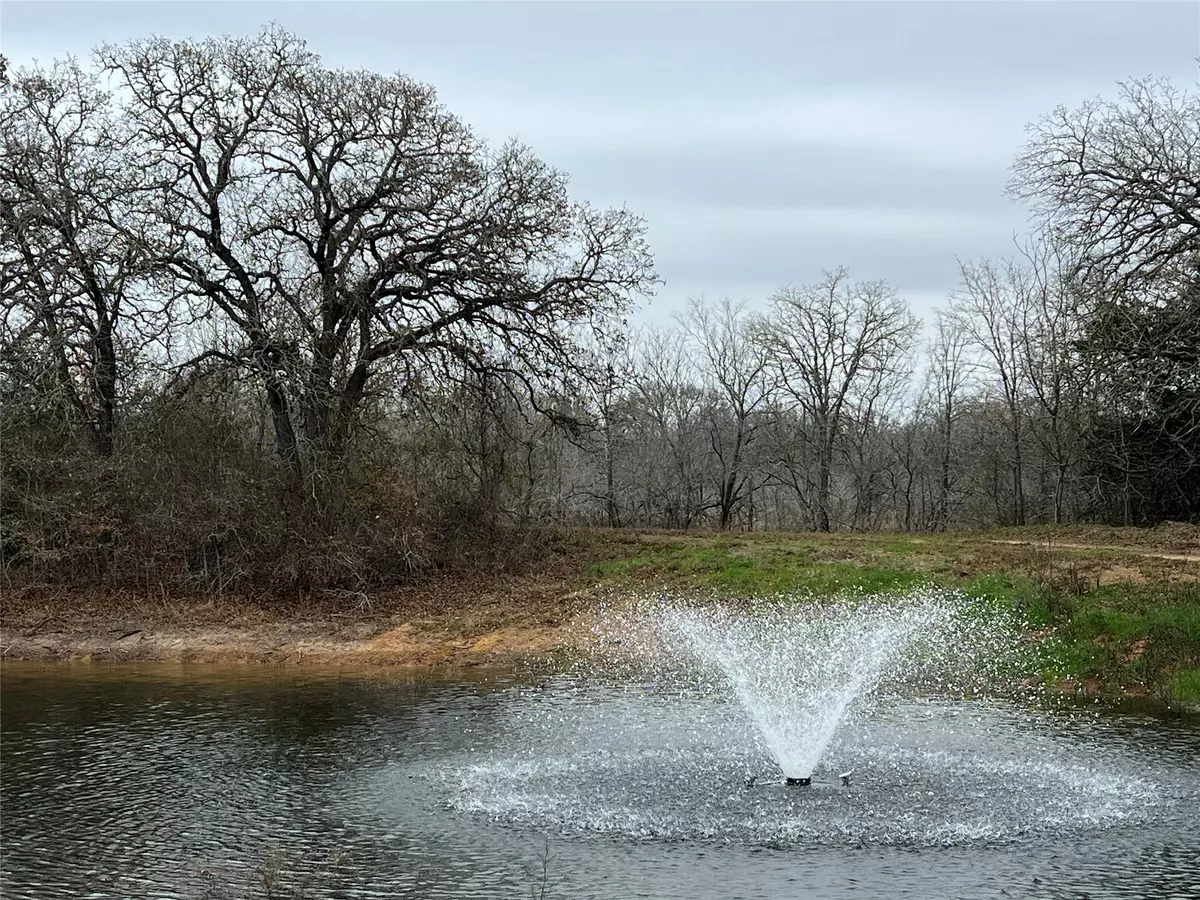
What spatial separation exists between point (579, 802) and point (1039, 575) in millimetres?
12917

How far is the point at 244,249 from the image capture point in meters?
28.0

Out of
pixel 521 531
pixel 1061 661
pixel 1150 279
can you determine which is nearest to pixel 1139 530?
pixel 1150 279

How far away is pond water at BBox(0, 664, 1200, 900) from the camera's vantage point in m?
9.02

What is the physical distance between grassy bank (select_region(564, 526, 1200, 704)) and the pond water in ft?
7.50

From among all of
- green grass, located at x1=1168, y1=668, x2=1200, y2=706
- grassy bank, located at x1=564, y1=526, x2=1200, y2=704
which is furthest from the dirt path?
green grass, located at x1=1168, y1=668, x2=1200, y2=706

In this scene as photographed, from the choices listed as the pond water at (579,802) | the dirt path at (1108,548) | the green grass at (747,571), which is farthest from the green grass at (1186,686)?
the dirt path at (1108,548)

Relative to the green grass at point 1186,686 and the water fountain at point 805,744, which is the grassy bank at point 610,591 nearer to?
the green grass at point 1186,686

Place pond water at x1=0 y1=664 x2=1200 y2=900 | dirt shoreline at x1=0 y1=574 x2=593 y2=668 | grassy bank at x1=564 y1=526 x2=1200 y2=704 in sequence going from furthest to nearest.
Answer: dirt shoreline at x1=0 y1=574 x2=593 y2=668, grassy bank at x1=564 y1=526 x2=1200 y2=704, pond water at x1=0 y1=664 x2=1200 y2=900

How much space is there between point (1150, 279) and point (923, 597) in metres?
7.52

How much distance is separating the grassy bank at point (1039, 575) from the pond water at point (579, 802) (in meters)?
2.29

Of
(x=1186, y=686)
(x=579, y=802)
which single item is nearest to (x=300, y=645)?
(x=579, y=802)

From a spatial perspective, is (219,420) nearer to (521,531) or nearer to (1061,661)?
(521,531)

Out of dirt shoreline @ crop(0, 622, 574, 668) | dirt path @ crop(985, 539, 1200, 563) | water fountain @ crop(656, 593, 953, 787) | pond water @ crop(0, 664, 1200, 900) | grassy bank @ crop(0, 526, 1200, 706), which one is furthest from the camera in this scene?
dirt path @ crop(985, 539, 1200, 563)

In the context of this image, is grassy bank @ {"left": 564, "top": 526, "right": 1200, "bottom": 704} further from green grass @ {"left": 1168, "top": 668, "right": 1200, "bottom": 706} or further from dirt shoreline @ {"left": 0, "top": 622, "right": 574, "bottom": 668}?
dirt shoreline @ {"left": 0, "top": 622, "right": 574, "bottom": 668}
